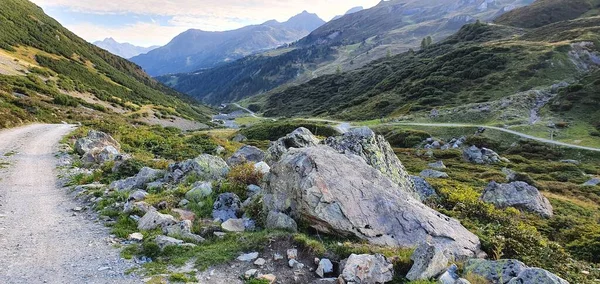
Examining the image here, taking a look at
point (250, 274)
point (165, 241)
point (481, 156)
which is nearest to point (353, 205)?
point (250, 274)

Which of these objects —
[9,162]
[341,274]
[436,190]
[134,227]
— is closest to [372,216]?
[341,274]

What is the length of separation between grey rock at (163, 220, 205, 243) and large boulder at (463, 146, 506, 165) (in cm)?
5447

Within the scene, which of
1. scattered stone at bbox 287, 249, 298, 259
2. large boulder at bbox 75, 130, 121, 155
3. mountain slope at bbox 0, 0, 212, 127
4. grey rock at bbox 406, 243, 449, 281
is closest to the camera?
grey rock at bbox 406, 243, 449, 281

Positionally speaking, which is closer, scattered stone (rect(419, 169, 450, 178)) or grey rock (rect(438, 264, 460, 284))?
grey rock (rect(438, 264, 460, 284))

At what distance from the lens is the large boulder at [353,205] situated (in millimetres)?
12633

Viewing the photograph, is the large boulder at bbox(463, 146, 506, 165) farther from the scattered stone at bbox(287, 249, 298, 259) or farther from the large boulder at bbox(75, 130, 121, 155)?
the scattered stone at bbox(287, 249, 298, 259)

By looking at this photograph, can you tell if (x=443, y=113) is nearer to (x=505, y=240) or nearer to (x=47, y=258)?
(x=505, y=240)

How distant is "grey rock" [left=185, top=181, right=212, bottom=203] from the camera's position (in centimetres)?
1656

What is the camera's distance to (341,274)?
9.95 meters

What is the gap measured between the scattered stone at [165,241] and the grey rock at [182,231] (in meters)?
0.42

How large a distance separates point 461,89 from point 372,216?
116 meters

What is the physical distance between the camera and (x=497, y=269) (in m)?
9.60

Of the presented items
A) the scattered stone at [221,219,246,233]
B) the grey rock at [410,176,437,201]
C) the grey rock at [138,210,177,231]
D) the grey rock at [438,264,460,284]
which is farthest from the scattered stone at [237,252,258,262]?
the grey rock at [410,176,437,201]

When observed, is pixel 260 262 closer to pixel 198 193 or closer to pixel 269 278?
pixel 269 278
